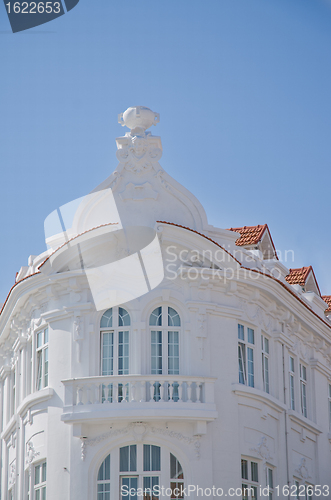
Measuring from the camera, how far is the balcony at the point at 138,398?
25203 millimetres

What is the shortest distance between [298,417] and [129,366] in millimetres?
6385

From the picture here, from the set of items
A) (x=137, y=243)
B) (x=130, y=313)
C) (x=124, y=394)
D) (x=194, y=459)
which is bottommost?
(x=194, y=459)

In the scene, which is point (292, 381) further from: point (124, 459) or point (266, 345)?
point (124, 459)

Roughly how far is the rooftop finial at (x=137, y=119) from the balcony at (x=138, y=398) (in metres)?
7.33

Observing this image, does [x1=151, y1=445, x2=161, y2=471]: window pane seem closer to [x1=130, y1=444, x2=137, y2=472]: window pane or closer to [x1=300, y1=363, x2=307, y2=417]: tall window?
[x1=130, y1=444, x2=137, y2=472]: window pane

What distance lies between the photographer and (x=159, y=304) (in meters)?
26.8

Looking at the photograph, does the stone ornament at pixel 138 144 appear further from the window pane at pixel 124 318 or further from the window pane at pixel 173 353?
the window pane at pixel 173 353

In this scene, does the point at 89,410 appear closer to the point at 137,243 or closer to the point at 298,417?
the point at 137,243

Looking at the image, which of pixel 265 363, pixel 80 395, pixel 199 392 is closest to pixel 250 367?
pixel 265 363

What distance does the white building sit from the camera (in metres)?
25.5

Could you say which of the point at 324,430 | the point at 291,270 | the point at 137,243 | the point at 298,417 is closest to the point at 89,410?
the point at 137,243

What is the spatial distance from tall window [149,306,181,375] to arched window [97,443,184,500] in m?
2.13

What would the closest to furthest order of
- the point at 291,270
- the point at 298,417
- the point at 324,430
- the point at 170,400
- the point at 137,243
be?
the point at 170,400 < the point at 137,243 < the point at 298,417 < the point at 324,430 < the point at 291,270

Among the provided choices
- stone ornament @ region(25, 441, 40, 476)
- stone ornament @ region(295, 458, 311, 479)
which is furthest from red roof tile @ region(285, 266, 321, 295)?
stone ornament @ region(25, 441, 40, 476)
